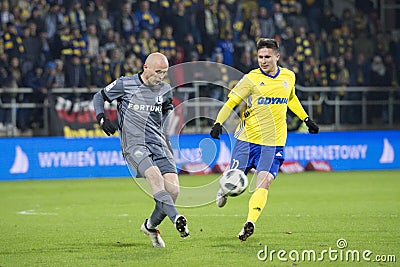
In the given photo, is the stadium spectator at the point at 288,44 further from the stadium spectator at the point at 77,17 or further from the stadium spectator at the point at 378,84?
the stadium spectator at the point at 77,17

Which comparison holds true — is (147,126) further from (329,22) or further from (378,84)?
(329,22)

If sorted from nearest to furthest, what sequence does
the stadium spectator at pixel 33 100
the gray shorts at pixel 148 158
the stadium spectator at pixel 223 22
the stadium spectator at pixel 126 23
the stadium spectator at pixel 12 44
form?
the gray shorts at pixel 148 158
the stadium spectator at pixel 33 100
the stadium spectator at pixel 12 44
the stadium spectator at pixel 126 23
the stadium spectator at pixel 223 22

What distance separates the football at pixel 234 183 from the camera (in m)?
9.95

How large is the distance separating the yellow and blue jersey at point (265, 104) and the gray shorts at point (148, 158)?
1.13 metres

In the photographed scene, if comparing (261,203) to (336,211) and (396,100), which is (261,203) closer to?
(336,211)

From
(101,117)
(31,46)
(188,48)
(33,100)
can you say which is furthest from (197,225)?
(188,48)

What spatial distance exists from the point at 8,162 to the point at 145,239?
1146 centimetres

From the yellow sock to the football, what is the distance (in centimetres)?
21

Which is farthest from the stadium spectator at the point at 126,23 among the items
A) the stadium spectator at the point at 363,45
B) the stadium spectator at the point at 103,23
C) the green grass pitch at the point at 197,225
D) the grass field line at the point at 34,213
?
the grass field line at the point at 34,213

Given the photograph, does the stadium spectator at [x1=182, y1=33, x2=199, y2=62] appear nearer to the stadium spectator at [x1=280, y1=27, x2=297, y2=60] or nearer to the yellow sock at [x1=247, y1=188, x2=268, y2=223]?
the stadium spectator at [x1=280, y1=27, x2=297, y2=60]

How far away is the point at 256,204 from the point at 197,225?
7.46 feet

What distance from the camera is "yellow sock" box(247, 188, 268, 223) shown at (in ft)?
32.4

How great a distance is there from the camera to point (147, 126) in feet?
32.1

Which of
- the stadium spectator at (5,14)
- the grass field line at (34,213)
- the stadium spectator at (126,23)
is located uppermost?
the stadium spectator at (5,14)
